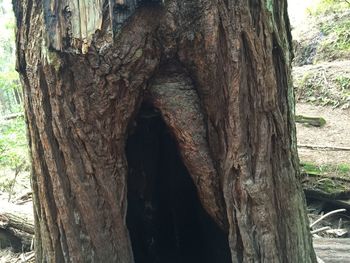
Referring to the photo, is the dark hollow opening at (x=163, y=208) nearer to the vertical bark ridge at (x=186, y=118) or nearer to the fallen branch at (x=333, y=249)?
the vertical bark ridge at (x=186, y=118)

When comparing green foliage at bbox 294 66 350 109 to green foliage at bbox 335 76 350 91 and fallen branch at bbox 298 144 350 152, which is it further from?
fallen branch at bbox 298 144 350 152

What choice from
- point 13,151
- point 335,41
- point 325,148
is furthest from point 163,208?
point 335,41

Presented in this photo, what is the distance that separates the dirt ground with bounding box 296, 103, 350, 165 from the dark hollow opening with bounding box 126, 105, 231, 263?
11.0ft

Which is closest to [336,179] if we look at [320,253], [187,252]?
[320,253]

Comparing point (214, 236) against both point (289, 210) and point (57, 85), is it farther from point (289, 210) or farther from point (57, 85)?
point (57, 85)

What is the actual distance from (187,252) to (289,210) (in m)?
1.16

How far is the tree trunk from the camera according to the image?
6.94ft

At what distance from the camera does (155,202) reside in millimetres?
3178

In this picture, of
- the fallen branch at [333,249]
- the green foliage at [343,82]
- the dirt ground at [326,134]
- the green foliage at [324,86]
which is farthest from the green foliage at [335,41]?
the fallen branch at [333,249]

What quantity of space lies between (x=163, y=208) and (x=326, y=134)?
16.8ft

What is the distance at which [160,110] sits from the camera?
2.42 m

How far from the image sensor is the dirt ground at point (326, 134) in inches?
252

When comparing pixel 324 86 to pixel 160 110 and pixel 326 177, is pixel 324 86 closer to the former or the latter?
pixel 326 177

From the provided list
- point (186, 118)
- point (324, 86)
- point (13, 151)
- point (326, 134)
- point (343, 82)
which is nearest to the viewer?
point (186, 118)
